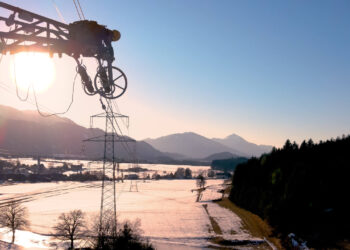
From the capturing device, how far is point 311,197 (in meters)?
60.6

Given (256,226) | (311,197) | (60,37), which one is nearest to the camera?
(60,37)

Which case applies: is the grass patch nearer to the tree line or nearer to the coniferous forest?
the coniferous forest

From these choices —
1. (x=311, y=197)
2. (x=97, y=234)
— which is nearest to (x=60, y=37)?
(x=97, y=234)

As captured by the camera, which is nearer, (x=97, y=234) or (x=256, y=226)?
(x=97, y=234)

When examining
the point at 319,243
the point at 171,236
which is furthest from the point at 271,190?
the point at 171,236

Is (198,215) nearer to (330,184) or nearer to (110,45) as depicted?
(330,184)

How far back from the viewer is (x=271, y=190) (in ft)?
249

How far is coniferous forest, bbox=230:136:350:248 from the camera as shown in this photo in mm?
53388

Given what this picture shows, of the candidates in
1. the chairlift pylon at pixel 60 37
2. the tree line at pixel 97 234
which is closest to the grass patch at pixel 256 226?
the tree line at pixel 97 234

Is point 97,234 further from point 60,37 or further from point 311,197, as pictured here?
point 60,37

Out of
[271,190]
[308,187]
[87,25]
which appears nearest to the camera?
[87,25]

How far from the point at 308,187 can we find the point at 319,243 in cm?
1584

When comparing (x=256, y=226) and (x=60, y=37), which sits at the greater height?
(x=60, y=37)

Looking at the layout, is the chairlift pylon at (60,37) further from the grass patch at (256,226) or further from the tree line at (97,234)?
the grass patch at (256,226)
